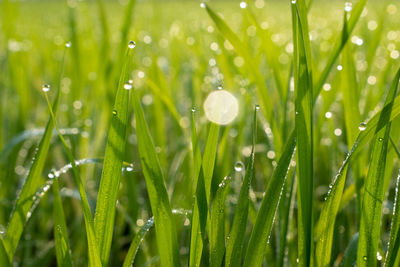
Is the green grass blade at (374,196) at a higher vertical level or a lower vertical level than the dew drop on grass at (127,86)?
lower

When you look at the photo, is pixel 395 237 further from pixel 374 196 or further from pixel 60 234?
pixel 60 234

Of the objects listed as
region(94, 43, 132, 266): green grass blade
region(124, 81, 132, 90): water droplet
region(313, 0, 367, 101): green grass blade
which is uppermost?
region(313, 0, 367, 101): green grass blade

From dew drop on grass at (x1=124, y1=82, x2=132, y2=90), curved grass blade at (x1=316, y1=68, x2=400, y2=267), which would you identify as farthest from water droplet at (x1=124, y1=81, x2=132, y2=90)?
curved grass blade at (x1=316, y1=68, x2=400, y2=267)

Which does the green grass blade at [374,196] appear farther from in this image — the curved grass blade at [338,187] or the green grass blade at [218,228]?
the green grass blade at [218,228]

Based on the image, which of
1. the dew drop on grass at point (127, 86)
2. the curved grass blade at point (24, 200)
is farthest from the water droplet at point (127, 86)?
the curved grass blade at point (24, 200)

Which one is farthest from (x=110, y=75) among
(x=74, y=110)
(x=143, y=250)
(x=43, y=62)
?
(x=43, y=62)

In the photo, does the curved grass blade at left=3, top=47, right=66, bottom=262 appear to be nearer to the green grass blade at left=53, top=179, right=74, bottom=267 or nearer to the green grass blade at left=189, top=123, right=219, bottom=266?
the green grass blade at left=53, top=179, right=74, bottom=267
